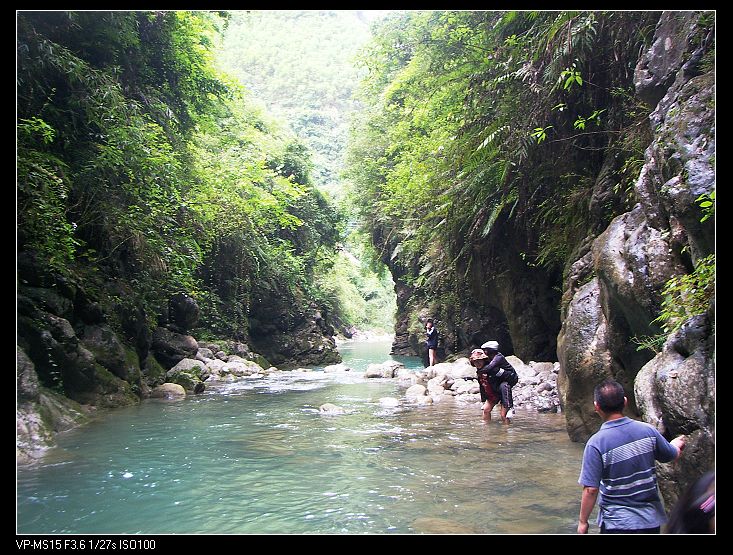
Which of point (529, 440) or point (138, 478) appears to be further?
point (529, 440)

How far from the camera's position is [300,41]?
73875mm

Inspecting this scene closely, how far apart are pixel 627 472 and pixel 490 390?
643 centimetres

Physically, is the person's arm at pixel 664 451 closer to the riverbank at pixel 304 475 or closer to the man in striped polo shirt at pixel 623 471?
the man in striped polo shirt at pixel 623 471

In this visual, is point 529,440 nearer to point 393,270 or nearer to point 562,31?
point 562,31

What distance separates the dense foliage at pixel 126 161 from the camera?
10.1 m

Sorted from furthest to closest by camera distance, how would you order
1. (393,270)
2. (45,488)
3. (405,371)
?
(393,270) < (405,371) < (45,488)

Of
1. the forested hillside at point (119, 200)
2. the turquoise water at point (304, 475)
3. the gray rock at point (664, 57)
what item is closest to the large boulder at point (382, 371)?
the forested hillside at point (119, 200)

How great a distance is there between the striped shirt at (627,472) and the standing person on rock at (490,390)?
6067 millimetres

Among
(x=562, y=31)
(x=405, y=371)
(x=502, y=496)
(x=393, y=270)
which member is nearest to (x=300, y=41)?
(x=393, y=270)

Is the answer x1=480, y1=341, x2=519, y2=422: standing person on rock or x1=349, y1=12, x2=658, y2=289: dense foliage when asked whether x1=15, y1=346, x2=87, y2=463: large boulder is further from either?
x1=349, y1=12, x2=658, y2=289: dense foliage

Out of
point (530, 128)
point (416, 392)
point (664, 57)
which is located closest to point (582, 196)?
point (530, 128)

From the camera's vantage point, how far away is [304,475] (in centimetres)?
654

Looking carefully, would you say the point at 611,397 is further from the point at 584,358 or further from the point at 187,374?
the point at 187,374
